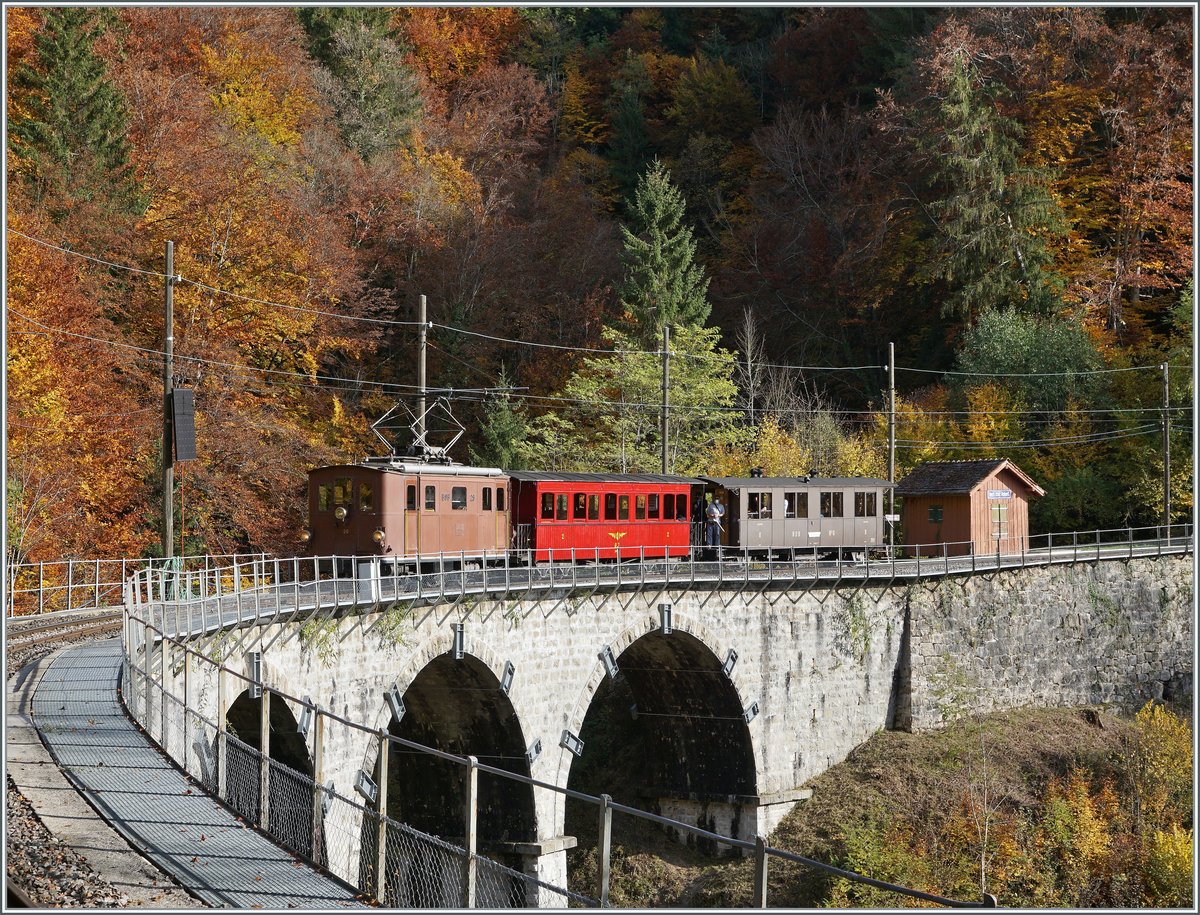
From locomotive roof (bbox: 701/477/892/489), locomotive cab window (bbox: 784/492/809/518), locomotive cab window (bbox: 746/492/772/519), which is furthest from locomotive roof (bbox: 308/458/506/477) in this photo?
locomotive cab window (bbox: 784/492/809/518)

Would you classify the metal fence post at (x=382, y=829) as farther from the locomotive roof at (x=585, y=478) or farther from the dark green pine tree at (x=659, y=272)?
the dark green pine tree at (x=659, y=272)

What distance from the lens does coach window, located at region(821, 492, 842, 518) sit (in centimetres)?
4109

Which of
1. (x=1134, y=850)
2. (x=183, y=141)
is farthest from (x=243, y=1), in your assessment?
(x=1134, y=850)

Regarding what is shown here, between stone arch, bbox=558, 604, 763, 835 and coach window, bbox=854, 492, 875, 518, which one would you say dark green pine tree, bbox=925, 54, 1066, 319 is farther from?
stone arch, bbox=558, 604, 763, 835

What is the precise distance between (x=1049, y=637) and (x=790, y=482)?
28.3 feet

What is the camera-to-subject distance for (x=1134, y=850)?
3428cm

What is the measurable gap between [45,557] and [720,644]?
1721 cm

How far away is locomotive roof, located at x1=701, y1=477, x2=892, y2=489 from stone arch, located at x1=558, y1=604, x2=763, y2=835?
20.2ft

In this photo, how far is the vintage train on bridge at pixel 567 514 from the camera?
28.9 m

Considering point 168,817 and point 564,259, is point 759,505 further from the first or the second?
point 168,817

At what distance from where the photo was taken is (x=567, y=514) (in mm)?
33719

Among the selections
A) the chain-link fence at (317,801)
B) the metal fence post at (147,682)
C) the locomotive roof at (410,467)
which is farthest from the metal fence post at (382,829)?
the locomotive roof at (410,467)

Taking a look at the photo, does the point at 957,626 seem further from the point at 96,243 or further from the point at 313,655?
the point at 96,243

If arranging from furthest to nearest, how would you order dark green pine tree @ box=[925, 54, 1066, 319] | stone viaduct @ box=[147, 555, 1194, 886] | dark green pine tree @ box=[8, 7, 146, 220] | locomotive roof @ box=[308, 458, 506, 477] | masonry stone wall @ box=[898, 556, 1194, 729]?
dark green pine tree @ box=[925, 54, 1066, 319]
dark green pine tree @ box=[8, 7, 146, 220]
masonry stone wall @ box=[898, 556, 1194, 729]
locomotive roof @ box=[308, 458, 506, 477]
stone viaduct @ box=[147, 555, 1194, 886]
